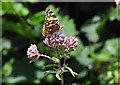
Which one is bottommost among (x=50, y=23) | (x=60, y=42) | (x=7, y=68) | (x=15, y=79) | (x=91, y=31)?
(x=15, y=79)

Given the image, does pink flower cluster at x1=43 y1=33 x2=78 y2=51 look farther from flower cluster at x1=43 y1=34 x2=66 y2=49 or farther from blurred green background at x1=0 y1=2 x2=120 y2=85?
blurred green background at x1=0 y1=2 x2=120 y2=85

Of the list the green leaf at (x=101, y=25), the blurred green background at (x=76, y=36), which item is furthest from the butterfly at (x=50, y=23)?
the green leaf at (x=101, y=25)

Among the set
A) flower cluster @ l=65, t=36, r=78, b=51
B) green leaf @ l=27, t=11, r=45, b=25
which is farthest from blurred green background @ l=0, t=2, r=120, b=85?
flower cluster @ l=65, t=36, r=78, b=51

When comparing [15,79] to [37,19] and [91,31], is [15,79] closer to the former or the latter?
[37,19]

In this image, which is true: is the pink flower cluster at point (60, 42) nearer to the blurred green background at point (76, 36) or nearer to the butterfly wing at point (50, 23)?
the butterfly wing at point (50, 23)

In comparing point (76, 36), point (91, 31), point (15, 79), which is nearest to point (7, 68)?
point (15, 79)

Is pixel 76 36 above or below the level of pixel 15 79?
above

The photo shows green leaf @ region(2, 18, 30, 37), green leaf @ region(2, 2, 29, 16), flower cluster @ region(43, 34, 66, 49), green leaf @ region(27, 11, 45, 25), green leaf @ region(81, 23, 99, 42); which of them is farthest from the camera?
green leaf @ region(81, 23, 99, 42)

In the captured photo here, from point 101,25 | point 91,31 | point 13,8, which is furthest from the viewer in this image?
point 91,31
